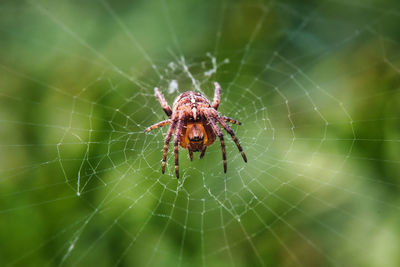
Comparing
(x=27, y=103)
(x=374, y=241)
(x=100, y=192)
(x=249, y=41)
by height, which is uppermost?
(x=249, y=41)

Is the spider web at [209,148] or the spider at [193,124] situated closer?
the spider web at [209,148]

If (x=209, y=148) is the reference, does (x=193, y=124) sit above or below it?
above

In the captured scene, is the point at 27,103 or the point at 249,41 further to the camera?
the point at 249,41

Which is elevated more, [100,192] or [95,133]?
[95,133]

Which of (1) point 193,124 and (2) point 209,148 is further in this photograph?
(2) point 209,148

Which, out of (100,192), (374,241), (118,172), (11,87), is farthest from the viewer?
(11,87)

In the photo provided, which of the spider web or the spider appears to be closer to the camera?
the spider web

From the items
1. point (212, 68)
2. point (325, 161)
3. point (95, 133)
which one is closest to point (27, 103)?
point (95, 133)

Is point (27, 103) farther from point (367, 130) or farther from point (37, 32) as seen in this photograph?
point (367, 130)
